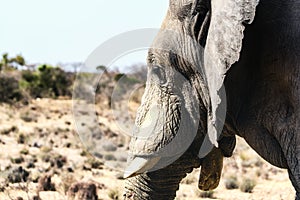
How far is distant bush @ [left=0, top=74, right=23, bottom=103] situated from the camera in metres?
21.2

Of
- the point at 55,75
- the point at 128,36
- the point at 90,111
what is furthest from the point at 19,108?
the point at 128,36

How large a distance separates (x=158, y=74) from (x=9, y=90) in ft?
61.9

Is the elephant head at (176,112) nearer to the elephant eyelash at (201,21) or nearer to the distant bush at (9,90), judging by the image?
the elephant eyelash at (201,21)

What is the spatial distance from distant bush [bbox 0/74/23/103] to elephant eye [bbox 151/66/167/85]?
17959 mm

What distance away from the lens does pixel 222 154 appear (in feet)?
12.0

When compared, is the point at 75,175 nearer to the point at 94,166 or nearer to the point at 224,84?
the point at 94,166

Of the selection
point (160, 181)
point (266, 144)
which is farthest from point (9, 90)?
point (266, 144)

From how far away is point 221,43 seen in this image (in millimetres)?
2814

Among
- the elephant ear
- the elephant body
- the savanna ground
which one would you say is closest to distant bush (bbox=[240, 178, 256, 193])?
the savanna ground

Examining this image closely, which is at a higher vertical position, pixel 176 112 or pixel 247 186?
pixel 176 112

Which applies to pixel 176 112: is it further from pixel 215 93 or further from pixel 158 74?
pixel 215 93

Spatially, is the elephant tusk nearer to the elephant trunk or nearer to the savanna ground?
the elephant trunk

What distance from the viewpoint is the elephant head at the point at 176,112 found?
10.2ft

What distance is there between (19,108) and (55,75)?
5.52m
